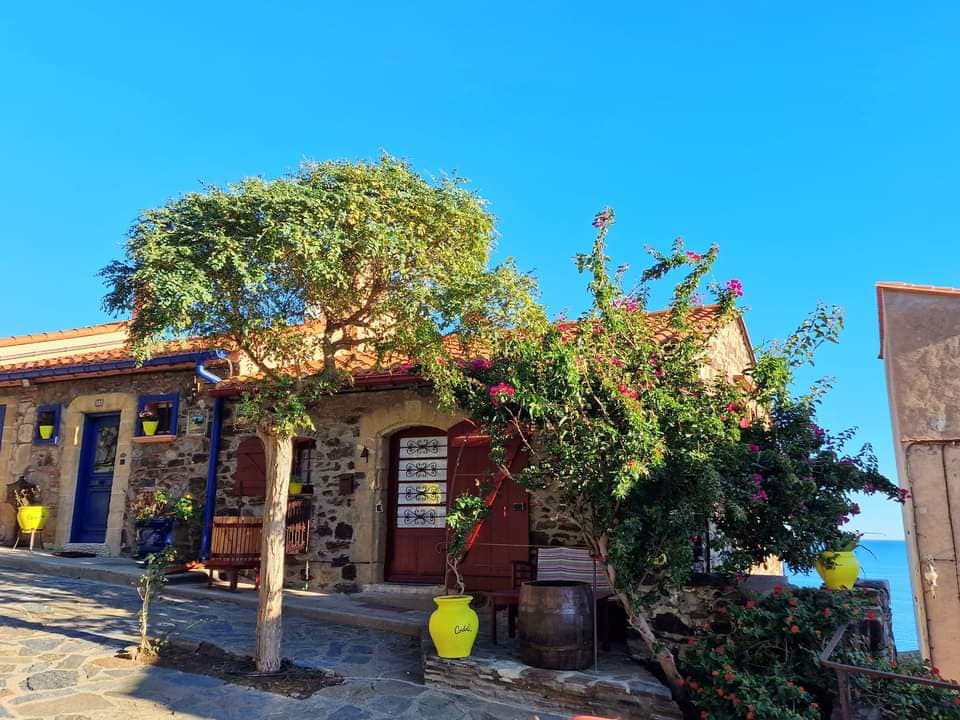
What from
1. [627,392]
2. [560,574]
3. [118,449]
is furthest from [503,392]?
[118,449]

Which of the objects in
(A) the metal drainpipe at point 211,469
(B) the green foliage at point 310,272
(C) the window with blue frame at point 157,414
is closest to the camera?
(B) the green foliage at point 310,272

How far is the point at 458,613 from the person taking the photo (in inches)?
215

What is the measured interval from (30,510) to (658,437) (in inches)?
399

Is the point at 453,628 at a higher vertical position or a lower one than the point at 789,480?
lower

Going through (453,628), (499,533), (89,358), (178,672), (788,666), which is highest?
(89,358)

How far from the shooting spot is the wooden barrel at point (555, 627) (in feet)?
17.0

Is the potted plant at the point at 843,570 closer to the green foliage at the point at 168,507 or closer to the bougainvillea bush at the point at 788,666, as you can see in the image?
the bougainvillea bush at the point at 788,666

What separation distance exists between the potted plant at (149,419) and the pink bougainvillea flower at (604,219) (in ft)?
25.2

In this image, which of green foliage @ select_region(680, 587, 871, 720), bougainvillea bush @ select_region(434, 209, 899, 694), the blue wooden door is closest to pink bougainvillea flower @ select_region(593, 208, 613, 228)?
bougainvillea bush @ select_region(434, 209, 899, 694)

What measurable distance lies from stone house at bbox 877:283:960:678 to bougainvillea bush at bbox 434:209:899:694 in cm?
389

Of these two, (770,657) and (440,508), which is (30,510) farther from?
(770,657)

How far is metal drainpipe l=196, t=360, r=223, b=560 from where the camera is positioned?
9.27 meters

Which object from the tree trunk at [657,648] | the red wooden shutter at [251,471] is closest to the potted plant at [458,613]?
the tree trunk at [657,648]

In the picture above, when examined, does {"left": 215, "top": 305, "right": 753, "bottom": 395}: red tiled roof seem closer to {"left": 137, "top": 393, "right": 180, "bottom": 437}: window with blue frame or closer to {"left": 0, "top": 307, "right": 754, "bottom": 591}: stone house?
{"left": 0, "top": 307, "right": 754, "bottom": 591}: stone house
